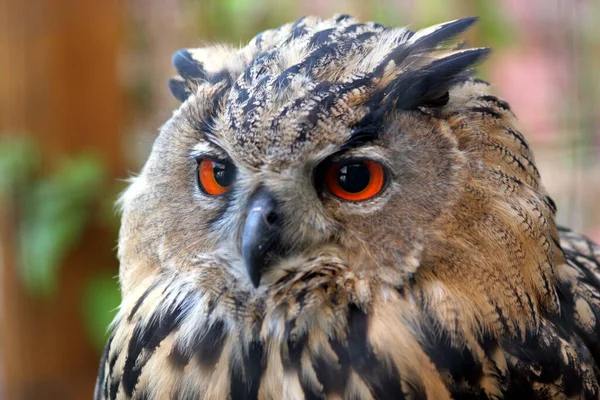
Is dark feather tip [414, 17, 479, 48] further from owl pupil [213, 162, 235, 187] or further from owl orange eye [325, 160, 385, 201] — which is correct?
owl pupil [213, 162, 235, 187]

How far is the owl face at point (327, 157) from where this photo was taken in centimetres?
86

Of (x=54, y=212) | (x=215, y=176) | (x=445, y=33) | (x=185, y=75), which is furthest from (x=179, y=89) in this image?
(x=54, y=212)

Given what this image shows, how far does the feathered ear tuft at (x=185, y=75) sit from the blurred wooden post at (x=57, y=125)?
101cm

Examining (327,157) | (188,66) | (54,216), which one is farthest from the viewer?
(54,216)

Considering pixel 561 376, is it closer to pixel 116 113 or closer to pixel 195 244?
pixel 195 244

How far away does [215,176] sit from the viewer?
0.95 metres

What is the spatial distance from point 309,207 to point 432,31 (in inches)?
11.6

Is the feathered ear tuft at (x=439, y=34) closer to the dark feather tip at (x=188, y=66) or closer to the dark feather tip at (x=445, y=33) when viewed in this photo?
the dark feather tip at (x=445, y=33)

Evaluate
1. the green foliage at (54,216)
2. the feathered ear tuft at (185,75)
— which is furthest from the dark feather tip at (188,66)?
the green foliage at (54,216)

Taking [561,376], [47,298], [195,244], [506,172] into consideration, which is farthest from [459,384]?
[47,298]

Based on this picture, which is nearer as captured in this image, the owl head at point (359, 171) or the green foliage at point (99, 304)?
the owl head at point (359, 171)

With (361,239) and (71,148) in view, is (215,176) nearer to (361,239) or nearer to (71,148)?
(361,239)

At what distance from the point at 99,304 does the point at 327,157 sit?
1.30 metres

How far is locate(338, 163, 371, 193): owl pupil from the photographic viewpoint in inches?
34.1
